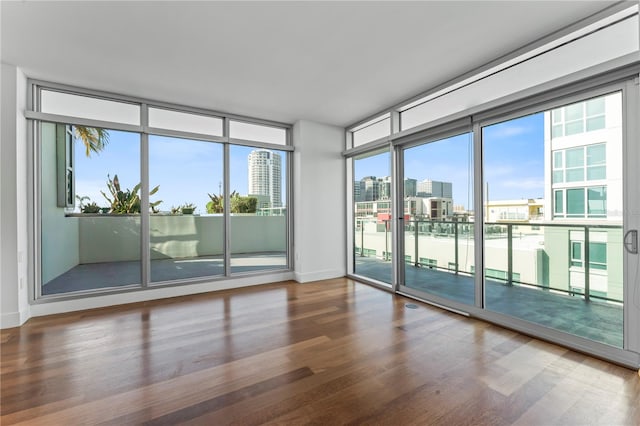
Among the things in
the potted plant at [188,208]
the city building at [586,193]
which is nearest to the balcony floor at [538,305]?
the city building at [586,193]

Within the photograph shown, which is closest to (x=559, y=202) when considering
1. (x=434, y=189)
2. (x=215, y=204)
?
(x=434, y=189)

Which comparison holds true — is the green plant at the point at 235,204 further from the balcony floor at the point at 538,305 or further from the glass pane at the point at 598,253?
the glass pane at the point at 598,253

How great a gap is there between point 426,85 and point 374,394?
355 cm

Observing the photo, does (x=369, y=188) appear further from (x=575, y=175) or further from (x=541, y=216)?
(x=575, y=175)

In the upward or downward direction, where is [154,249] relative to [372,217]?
downward

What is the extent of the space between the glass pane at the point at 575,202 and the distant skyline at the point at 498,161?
0.23 meters

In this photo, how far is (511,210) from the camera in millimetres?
3070

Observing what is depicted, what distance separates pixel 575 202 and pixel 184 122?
5076 mm

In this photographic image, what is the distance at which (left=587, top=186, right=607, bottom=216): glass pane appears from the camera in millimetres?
2420

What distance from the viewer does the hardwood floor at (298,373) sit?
173 cm

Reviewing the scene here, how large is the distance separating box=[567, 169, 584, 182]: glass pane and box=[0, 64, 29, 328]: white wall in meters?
5.82

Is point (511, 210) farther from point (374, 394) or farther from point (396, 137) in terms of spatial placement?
point (374, 394)

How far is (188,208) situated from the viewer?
14.9 ft

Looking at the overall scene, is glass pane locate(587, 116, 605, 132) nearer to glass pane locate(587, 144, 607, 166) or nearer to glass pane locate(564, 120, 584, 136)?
glass pane locate(564, 120, 584, 136)
